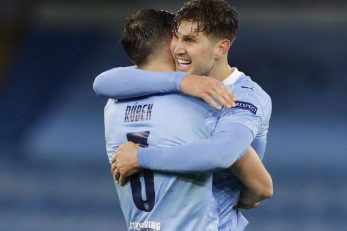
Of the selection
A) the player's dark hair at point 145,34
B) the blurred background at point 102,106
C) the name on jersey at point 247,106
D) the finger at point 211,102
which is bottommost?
the blurred background at point 102,106

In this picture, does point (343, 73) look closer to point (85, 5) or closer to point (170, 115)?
point (85, 5)

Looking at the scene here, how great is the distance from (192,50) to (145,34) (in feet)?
0.37

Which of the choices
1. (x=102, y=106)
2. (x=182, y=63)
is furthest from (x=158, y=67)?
(x=102, y=106)

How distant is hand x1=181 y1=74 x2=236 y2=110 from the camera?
71.0 inches

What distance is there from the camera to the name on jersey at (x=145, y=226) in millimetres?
1875

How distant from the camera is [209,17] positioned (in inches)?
78.0

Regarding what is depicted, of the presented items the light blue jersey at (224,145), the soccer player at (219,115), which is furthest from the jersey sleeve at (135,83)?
the soccer player at (219,115)

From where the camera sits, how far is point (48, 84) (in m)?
4.32

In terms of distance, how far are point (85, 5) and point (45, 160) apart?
865 millimetres

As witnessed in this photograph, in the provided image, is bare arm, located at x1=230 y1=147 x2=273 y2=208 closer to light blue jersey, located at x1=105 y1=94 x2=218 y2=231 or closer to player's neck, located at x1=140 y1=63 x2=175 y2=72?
light blue jersey, located at x1=105 y1=94 x2=218 y2=231

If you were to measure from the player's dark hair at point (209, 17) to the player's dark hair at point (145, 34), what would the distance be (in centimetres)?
3

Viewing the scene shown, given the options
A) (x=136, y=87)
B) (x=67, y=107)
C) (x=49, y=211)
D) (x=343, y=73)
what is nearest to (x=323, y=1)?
(x=343, y=73)

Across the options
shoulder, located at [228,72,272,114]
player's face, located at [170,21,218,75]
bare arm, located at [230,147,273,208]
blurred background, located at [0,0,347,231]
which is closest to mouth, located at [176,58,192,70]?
player's face, located at [170,21,218,75]

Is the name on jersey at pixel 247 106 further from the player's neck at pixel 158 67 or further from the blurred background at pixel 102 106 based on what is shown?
the blurred background at pixel 102 106
